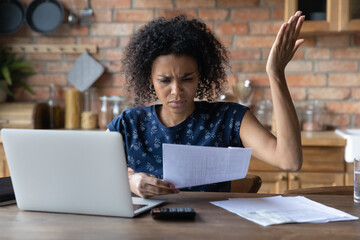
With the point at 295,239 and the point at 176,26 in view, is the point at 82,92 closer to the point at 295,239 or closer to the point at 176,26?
the point at 176,26

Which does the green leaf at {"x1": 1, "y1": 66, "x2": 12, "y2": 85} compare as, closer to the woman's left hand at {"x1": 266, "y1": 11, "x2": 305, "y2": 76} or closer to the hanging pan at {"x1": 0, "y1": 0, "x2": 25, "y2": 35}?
the hanging pan at {"x1": 0, "y1": 0, "x2": 25, "y2": 35}

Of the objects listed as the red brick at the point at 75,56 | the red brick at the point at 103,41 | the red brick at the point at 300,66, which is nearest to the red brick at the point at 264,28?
the red brick at the point at 300,66

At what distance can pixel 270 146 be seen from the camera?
5.18 ft

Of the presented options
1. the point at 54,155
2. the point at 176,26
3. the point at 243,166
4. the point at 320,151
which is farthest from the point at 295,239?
the point at 320,151

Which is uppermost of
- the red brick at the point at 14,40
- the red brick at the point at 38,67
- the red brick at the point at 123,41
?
the red brick at the point at 14,40

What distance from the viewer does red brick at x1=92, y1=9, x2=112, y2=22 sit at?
10.9 ft

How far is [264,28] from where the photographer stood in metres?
3.19

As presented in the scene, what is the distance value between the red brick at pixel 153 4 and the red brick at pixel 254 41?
52 centimetres

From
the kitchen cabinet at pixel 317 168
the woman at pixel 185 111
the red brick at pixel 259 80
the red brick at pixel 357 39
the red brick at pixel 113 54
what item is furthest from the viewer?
the red brick at pixel 113 54

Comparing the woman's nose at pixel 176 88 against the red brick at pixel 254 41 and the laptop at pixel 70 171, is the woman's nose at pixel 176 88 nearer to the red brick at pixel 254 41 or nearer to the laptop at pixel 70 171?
the laptop at pixel 70 171

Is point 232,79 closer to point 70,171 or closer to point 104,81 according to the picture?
point 104,81

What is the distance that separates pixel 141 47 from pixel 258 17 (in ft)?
5.43

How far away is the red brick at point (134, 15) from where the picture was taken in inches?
129

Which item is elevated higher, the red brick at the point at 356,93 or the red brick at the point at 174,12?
the red brick at the point at 174,12
